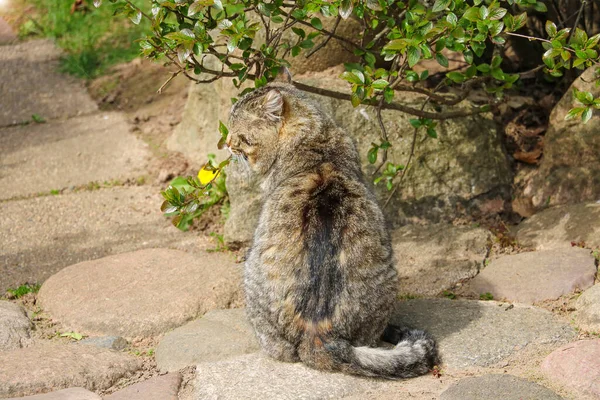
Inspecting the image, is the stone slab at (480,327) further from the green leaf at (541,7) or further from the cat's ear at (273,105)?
the green leaf at (541,7)

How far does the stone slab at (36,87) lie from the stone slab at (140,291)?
3.29 meters

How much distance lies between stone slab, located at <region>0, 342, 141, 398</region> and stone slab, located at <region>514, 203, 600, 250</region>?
282 cm

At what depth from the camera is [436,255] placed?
543 centimetres

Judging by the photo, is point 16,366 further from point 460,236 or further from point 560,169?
point 560,169

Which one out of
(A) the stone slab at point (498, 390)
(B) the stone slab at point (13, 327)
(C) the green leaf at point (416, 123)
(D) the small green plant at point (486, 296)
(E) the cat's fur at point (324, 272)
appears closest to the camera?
(A) the stone slab at point (498, 390)

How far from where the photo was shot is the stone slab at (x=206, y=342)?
168 inches

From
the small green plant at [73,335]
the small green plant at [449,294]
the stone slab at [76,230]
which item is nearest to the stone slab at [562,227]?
the small green plant at [449,294]

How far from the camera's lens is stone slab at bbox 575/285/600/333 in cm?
436

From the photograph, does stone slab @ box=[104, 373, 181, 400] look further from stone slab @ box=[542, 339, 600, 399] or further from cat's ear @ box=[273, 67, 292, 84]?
cat's ear @ box=[273, 67, 292, 84]

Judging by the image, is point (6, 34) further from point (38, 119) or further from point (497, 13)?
point (497, 13)

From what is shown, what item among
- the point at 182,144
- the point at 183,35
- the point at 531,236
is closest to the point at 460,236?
the point at 531,236

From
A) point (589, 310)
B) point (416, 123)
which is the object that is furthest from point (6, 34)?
point (589, 310)

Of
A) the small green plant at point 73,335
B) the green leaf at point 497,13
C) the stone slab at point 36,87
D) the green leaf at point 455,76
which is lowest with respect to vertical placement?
the small green plant at point 73,335

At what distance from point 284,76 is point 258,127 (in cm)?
80
